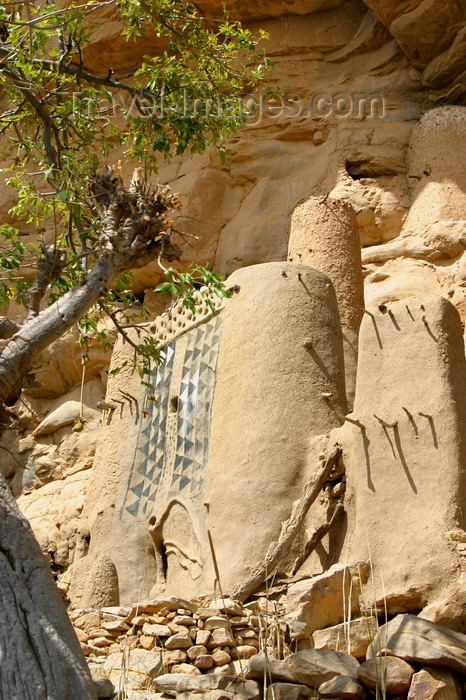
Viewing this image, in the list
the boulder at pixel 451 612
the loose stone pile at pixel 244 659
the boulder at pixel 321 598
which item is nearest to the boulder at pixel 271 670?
the loose stone pile at pixel 244 659

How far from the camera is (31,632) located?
14.1 ft

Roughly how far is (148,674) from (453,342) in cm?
402

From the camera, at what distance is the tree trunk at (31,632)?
162 inches

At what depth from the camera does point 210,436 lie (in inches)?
391

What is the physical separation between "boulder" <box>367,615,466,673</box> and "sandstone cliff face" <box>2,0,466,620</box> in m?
8.90

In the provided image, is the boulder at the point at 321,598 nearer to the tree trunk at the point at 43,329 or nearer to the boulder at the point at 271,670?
the boulder at the point at 271,670

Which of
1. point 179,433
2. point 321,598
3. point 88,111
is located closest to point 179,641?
point 321,598

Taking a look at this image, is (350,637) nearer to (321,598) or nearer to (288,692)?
(321,598)

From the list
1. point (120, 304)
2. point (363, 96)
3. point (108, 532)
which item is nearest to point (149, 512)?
point (108, 532)

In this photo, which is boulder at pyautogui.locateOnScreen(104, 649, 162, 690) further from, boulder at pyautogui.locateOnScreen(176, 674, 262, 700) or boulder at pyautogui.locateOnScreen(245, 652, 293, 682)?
boulder at pyautogui.locateOnScreen(245, 652, 293, 682)

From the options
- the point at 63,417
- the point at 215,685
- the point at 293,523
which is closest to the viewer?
the point at 215,685

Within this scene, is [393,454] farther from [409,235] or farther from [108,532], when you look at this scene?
[409,235]

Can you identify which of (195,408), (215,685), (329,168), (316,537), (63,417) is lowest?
(215,685)

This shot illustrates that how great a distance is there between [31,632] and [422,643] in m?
2.21
